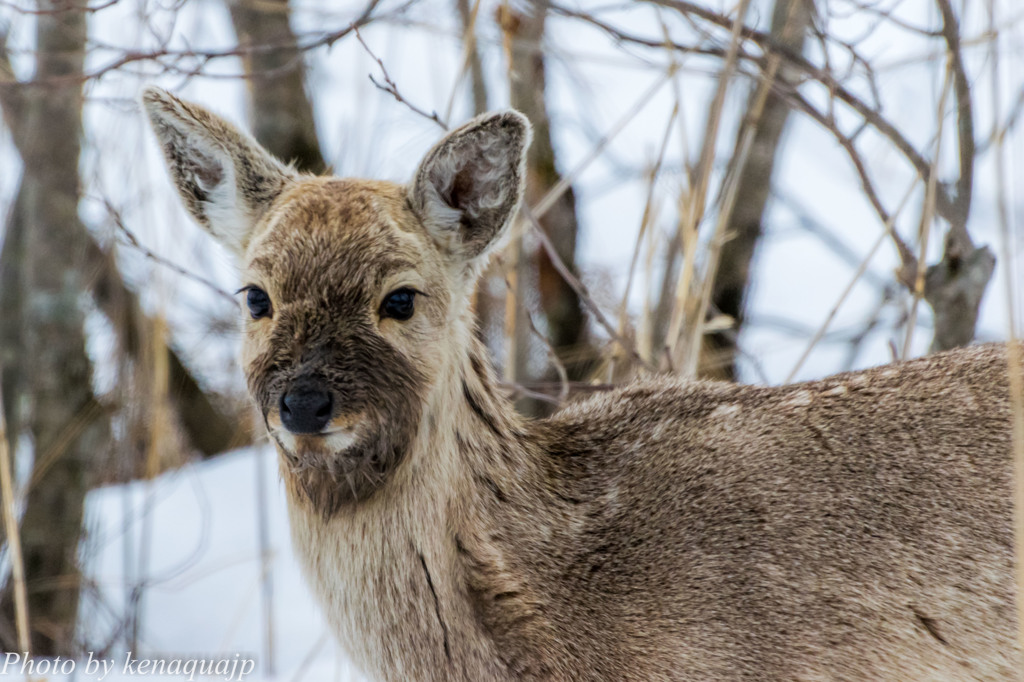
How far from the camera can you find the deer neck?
9.85 ft

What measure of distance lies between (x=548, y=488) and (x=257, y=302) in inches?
40.6

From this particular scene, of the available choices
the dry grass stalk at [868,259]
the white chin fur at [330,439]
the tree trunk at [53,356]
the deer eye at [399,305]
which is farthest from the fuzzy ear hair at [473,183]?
the tree trunk at [53,356]

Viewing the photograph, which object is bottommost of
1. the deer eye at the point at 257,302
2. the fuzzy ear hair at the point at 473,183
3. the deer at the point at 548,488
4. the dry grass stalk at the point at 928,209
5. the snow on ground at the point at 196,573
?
the snow on ground at the point at 196,573

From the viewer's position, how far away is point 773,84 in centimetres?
418

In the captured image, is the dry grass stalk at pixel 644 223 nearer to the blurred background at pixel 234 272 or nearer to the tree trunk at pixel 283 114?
the blurred background at pixel 234 272

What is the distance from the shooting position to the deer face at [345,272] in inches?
108

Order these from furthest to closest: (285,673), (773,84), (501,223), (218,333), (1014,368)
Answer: (218,333) → (285,673) → (773,84) → (501,223) → (1014,368)

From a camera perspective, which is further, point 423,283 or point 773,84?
point 773,84

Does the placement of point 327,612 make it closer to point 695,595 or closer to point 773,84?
point 695,595

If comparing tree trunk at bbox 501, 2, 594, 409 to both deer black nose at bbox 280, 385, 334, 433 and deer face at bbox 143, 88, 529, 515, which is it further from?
deer black nose at bbox 280, 385, 334, 433

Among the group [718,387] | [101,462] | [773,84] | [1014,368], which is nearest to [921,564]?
[1014,368]

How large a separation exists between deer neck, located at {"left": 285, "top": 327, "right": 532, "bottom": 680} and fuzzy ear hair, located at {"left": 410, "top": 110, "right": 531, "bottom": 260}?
406 millimetres

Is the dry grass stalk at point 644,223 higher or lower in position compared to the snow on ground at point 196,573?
higher

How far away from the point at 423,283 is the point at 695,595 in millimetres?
1162
